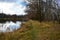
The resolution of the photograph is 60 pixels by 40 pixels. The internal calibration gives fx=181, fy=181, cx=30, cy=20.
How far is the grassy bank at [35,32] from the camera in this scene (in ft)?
8.96

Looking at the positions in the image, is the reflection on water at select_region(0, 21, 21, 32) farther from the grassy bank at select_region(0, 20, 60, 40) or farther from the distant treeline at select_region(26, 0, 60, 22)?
the distant treeline at select_region(26, 0, 60, 22)

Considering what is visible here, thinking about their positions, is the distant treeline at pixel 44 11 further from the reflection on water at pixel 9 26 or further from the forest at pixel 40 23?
the reflection on water at pixel 9 26

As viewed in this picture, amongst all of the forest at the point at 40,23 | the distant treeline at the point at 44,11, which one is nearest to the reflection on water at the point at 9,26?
the forest at the point at 40,23

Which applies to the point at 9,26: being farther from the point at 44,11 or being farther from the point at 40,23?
the point at 44,11

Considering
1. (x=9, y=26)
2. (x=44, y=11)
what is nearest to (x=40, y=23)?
(x=44, y=11)

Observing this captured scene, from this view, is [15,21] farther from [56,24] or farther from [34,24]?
[56,24]

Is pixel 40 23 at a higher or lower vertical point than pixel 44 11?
lower

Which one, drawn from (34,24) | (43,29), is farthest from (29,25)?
(43,29)

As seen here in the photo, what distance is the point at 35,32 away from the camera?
8.80ft

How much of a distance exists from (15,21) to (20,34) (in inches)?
9.5

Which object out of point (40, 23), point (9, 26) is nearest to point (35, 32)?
A: point (40, 23)

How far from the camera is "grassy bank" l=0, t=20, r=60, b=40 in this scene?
8.96ft

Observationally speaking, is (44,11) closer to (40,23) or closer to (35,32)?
(40,23)

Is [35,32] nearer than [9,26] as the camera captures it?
Yes
